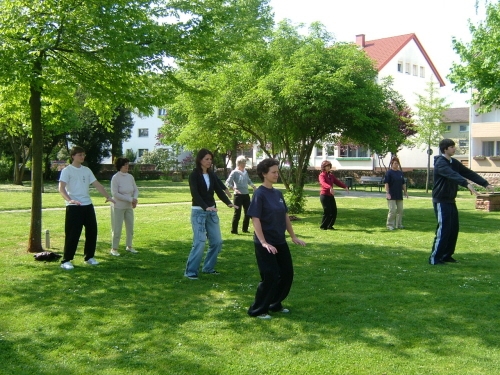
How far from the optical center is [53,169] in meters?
49.2

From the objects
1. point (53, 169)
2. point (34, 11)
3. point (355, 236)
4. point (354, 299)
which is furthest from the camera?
point (53, 169)

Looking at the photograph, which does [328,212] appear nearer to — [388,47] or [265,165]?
[265,165]

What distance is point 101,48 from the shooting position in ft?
32.4

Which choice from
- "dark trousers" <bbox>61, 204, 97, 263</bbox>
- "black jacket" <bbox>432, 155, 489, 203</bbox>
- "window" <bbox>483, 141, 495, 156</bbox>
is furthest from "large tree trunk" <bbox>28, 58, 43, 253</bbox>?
"window" <bbox>483, 141, 495, 156</bbox>

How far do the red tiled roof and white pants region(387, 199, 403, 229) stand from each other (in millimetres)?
37831

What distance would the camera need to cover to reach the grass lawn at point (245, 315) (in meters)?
5.11

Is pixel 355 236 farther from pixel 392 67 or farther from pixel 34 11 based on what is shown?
pixel 392 67

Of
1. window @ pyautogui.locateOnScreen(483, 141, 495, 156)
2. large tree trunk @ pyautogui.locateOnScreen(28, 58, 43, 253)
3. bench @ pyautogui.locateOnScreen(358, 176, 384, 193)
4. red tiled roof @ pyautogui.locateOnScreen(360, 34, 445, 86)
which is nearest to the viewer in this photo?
large tree trunk @ pyautogui.locateOnScreen(28, 58, 43, 253)

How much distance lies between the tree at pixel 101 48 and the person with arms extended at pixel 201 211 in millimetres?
2122

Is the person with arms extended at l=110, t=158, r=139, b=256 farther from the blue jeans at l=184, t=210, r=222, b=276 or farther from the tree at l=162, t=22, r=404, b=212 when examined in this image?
the tree at l=162, t=22, r=404, b=212

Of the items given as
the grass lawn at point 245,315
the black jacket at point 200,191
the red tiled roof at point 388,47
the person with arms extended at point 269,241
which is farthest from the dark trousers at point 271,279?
the red tiled roof at point 388,47

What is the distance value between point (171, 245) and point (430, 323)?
22.8ft

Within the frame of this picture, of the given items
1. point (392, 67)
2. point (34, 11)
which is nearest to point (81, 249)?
point (34, 11)

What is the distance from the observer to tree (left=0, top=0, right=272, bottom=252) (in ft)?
30.6
